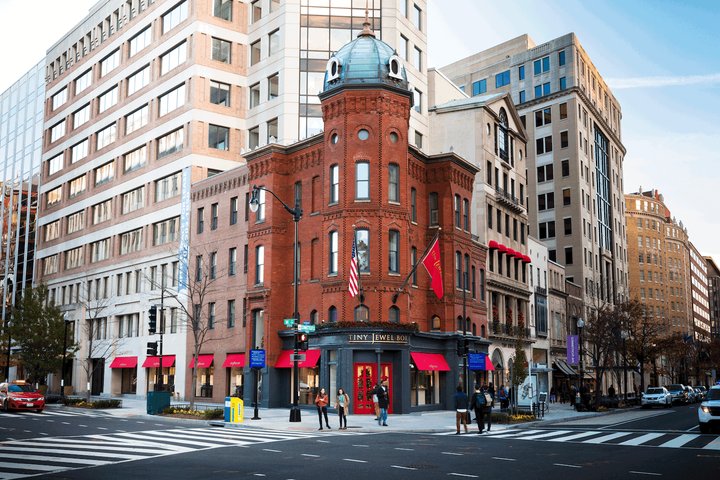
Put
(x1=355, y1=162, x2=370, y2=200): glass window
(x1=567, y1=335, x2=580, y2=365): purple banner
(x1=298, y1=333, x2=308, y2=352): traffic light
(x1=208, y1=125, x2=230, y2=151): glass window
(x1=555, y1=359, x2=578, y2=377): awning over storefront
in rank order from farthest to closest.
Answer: (x1=555, y1=359, x2=578, y2=377): awning over storefront, (x1=208, y1=125, x2=230, y2=151): glass window, (x1=567, y1=335, x2=580, y2=365): purple banner, (x1=355, y1=162, x2=370, y2=200): glass window, (x1=298, y1=333, x2=308, y2=352): traffic light

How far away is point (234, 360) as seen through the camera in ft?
168

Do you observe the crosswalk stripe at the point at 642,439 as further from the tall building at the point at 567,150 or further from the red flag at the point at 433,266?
the tall building at the point at 567,150

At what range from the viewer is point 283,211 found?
158 feet

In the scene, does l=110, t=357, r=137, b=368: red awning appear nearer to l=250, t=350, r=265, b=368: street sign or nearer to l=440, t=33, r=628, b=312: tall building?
l=250, t=350, r=265, b=368: street sign

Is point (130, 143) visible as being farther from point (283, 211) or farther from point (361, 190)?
point (361, 190)

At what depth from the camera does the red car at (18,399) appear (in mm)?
42812

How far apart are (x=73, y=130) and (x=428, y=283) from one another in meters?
52.4

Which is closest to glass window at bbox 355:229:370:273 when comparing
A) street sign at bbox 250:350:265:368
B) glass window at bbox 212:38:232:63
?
street sign at bbox 250:350:265:368

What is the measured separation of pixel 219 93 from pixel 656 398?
44.5 m

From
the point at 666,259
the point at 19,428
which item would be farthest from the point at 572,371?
the point at 666,259

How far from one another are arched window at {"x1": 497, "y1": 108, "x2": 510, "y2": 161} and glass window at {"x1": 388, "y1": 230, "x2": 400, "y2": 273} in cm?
2319

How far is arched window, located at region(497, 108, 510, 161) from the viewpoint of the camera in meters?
63.8

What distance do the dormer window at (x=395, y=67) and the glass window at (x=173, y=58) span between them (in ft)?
85.3

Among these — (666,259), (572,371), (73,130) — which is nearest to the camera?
(572,371)
